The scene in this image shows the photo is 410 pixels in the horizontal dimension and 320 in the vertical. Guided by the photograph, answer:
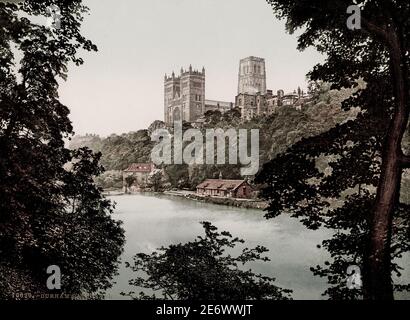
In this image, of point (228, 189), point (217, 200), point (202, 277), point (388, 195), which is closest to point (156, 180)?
point (217, 200)

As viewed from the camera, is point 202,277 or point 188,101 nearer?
point 202,277

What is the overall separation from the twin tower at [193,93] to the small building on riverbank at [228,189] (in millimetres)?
1432

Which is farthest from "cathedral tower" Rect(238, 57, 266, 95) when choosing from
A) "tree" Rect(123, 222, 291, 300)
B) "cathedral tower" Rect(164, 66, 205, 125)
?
"tree" Rect(123, 222, 291, 300)

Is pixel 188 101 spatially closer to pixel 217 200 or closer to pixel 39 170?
pixel 217 200

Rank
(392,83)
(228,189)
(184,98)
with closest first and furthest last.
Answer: (392,83) < (228,189) < (184,98)

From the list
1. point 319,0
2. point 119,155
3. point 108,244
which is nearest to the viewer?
point 319,0

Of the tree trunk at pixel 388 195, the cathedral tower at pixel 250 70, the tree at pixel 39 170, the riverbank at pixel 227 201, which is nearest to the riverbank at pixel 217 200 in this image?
the riverbank at pixel 227 201

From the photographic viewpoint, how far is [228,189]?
7.54 metres

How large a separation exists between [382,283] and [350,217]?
46.3 inches

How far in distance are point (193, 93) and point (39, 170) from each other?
3773 millimetres

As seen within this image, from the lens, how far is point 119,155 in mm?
7457

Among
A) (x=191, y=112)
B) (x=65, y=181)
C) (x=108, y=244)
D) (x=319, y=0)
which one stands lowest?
(x=108, y=244)

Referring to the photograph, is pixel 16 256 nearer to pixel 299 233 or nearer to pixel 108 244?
pixel 108 244
